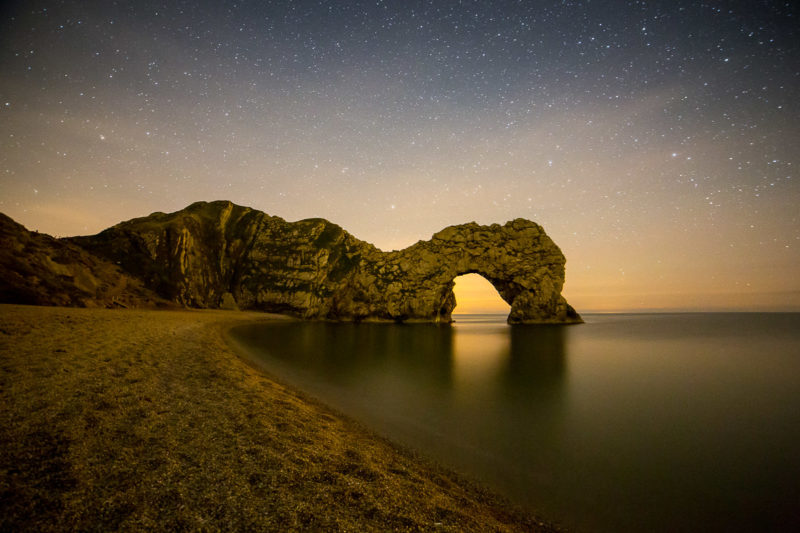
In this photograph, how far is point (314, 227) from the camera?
89.0 m

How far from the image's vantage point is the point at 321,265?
269 ft

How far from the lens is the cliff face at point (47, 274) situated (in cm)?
2401

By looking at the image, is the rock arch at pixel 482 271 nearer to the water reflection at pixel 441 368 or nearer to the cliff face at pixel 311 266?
the cliff face at pixel 311 266

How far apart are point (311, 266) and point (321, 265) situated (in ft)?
8.58

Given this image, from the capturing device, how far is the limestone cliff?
2394 inches

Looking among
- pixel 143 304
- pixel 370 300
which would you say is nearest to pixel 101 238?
pixel 143 304

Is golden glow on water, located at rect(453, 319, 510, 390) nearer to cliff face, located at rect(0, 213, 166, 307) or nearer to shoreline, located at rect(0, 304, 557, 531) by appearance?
shoreline, located at rect(0, 304, 557, 531)

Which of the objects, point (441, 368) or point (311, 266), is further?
point (311, 266)

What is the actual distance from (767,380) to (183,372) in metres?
29.2

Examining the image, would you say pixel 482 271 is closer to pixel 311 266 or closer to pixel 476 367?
pixel 311 266

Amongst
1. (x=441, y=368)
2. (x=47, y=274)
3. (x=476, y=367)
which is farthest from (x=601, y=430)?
(x=47, y=274)

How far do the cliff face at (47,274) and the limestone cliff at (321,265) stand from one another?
22.9m

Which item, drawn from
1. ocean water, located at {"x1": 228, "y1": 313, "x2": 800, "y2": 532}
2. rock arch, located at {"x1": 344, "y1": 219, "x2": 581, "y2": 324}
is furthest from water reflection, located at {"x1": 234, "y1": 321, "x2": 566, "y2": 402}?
rock arch, located at {"x1": 344, "y1": 219, "x2": 581, "y2": 324}

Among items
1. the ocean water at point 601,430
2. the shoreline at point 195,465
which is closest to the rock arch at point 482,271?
the ocean water at point 601,430
